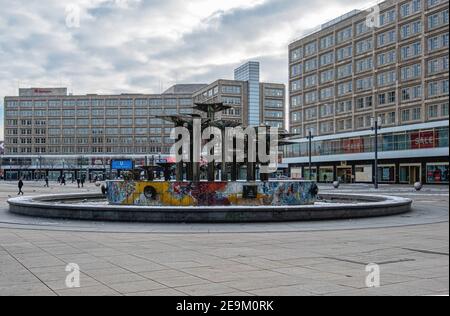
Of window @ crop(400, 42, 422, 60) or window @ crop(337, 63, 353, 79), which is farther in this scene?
window @ crop(337, 63, 353, 79)

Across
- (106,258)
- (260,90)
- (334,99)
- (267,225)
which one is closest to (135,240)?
(106,258)

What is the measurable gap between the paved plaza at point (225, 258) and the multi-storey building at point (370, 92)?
46.7 meters

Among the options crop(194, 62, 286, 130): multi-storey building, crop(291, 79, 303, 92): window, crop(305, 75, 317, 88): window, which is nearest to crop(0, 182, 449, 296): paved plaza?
crop(305, 75, 317, 88): window

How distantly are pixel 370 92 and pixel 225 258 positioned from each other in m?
74.9

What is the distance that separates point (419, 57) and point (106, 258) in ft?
224

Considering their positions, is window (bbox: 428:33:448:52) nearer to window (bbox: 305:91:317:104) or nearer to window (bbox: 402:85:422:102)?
window (bbox: 402:85:422:102)

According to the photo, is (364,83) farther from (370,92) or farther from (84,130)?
(84,130)

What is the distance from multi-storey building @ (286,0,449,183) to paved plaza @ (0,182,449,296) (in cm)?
4671

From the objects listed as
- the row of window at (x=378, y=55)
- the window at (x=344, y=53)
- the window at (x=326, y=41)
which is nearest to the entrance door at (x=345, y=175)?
the row of window at (x=378, y=55)

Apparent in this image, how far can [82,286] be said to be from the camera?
776 cm

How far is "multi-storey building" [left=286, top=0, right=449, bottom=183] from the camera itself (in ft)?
224

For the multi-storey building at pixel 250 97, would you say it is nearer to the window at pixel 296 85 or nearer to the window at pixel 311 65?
the window at pixel 296 85

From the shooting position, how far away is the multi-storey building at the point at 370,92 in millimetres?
68375

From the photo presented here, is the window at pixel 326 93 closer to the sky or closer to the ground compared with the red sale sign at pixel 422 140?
closer to the sky
